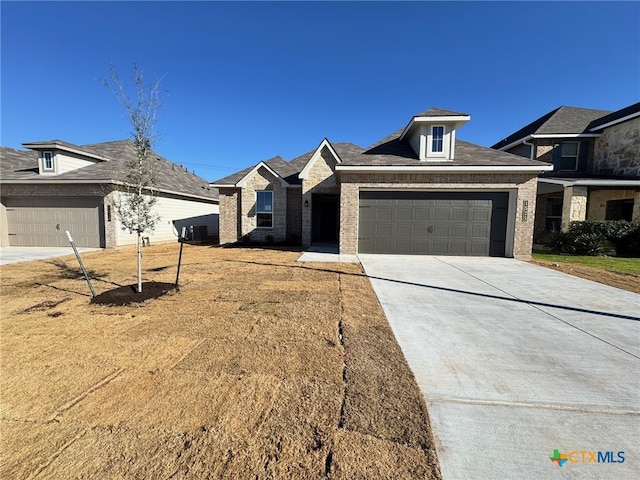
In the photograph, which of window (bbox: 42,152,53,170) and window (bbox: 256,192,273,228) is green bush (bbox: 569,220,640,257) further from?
window (bbox: 42,152,53,170)

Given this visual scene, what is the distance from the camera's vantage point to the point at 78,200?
13.8 meters

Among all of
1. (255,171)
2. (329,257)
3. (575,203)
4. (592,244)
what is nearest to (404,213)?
(329,257)

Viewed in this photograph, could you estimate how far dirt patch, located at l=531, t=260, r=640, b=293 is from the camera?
24.0 feet

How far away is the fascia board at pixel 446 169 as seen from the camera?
10.6 m

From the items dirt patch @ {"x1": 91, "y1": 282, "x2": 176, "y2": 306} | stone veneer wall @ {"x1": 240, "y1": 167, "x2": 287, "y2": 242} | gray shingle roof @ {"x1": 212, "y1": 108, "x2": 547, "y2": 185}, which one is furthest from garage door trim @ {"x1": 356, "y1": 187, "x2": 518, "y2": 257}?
dirt patch @ {"x1": 91, "y1": 282, "x2": 176, "y2": 306}

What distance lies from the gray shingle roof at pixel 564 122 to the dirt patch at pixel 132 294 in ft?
67.0

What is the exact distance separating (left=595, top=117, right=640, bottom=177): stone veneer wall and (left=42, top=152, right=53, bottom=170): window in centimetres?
2956

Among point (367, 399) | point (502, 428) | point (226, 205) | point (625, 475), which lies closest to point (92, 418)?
point (367, 399)

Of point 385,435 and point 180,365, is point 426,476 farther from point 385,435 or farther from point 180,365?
point 180,365

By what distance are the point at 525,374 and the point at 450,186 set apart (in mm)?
9192

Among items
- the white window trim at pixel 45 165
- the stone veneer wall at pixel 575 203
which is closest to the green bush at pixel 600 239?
the stone veneer wall at pixel 575 203

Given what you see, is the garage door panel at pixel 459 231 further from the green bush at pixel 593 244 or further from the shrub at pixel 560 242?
the green bush at pixel 593 244

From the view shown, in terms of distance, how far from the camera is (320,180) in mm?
15031

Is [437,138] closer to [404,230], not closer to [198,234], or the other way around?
[404,230]
